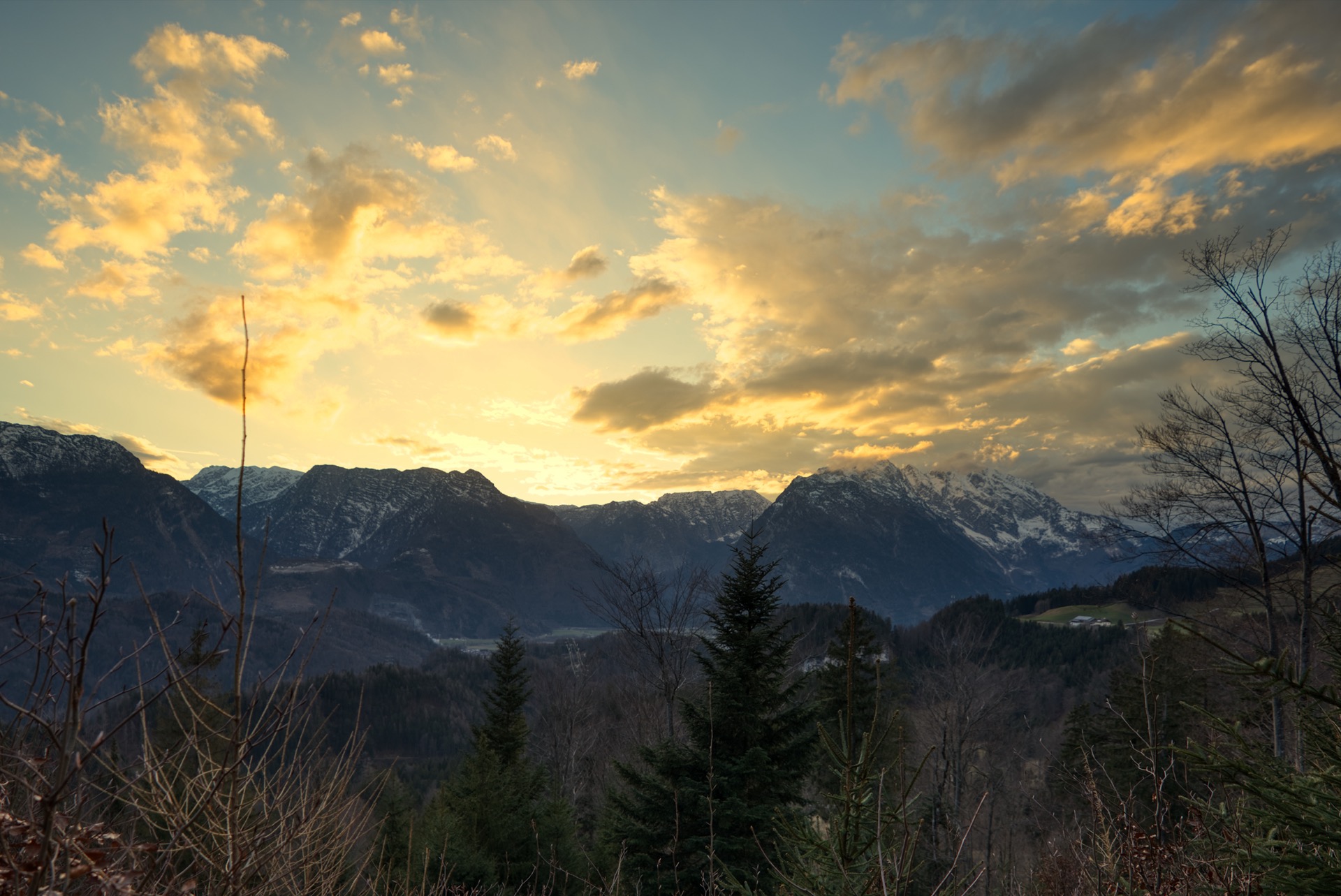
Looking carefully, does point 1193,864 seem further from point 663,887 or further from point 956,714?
point 956,714

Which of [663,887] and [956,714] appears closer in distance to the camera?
[663,887]

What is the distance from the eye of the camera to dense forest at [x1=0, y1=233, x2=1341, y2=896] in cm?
277

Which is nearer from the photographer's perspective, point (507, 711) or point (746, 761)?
point (746, 761)

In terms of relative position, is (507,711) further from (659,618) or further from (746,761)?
(746,761)

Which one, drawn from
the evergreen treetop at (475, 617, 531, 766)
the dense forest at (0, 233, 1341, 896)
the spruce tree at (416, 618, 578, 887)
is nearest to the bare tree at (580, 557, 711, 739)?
the dense forest at (0, 233, 1341, 896)

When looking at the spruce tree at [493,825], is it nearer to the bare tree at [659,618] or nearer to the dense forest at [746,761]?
the dense forest at [746,761]

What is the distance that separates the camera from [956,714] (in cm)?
2575

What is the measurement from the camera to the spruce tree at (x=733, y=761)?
10961mm

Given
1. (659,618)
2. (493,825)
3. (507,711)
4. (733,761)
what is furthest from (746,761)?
(507,711)

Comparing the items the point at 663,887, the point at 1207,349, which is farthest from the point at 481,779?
the point at 1207,349

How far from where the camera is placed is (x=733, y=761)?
39.3 ft

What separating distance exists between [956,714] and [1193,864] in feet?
75.8

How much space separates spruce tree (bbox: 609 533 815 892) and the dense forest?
63mm

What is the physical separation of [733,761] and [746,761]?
0.48 metres
